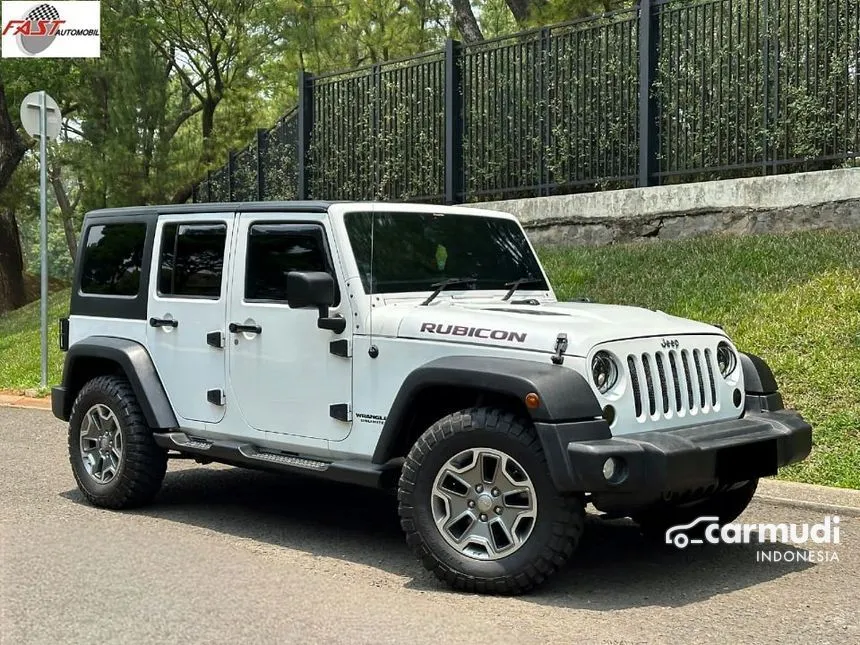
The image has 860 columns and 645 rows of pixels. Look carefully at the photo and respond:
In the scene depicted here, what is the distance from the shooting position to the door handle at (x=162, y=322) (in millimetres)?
6945

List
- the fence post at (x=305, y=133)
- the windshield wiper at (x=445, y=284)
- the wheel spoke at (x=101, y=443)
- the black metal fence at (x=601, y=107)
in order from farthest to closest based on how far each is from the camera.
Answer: the fence post at (x=305, y=133), the black metal fence at (x=601, y=107), the wheel spoke at (x=101, y=443), the windshield wiper at (x=445, y=284)

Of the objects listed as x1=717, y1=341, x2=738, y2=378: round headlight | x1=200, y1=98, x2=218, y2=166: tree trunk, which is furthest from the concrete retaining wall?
x1=200, y1=98, x2=218, y2=166: tree trunk

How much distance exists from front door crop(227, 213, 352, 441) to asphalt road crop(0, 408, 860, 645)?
72 centimetres

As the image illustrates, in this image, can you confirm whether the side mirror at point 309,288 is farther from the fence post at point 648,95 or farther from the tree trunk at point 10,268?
the tree trunk at point 10,268

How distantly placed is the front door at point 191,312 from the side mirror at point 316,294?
0.88m

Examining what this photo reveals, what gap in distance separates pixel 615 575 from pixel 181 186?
1781cm

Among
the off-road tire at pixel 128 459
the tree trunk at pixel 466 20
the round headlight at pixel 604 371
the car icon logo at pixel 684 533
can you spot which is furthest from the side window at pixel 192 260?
the tree trunk at pixel 466 20

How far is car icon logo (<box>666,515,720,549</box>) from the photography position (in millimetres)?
6262

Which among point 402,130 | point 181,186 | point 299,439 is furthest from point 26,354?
point 299,439

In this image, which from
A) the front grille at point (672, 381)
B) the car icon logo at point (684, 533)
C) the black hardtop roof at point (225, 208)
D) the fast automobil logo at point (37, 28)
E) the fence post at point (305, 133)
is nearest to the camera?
the front grille at point (672, 381)

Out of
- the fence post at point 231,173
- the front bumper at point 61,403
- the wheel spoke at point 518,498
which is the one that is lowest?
the wheel spoke at point 518,498

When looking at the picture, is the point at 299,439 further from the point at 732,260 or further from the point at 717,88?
the point at 717,88

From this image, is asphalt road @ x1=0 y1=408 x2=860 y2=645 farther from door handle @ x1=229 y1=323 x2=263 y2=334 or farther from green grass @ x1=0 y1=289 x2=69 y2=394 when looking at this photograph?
green grass @ x1=0 y1=289 x2=69 y2=394

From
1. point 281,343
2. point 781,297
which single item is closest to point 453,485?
point 281,343
